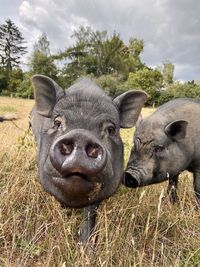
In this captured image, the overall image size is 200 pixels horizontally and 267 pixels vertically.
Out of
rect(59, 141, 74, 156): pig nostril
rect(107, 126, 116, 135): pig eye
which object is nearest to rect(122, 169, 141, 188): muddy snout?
rect(107, 126, 116, 135): pig eye

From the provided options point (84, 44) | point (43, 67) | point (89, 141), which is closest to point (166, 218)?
point (89, 141)

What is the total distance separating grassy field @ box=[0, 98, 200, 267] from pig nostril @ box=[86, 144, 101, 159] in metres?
0.80

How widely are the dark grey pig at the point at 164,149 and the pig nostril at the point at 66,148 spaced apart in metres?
1.91

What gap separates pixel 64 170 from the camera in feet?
8.20

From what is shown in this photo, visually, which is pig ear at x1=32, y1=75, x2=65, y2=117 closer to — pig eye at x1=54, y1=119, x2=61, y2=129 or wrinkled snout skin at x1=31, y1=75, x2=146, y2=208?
wrinkled snout skin at x1=31, y1=75, x2=146, y2=208

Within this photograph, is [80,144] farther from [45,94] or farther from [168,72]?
[168,72]

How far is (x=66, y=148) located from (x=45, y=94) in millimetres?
1180

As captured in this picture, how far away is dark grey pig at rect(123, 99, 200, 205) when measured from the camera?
178 inches

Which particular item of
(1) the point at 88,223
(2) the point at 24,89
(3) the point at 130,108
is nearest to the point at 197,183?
(3) the point at 130,108

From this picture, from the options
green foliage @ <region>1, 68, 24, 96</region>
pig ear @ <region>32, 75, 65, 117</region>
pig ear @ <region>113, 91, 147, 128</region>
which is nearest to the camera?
pig ear @ <region>32, 75, 65, 117</region>

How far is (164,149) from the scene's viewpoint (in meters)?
4.79

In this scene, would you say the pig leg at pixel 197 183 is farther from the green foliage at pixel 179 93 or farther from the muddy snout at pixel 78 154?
the green foliage at pixel 179 93

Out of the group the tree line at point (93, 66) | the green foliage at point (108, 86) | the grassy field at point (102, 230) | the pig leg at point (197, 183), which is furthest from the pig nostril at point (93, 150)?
the tree line at point (93, 66)

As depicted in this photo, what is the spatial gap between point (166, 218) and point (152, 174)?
1.91ft
